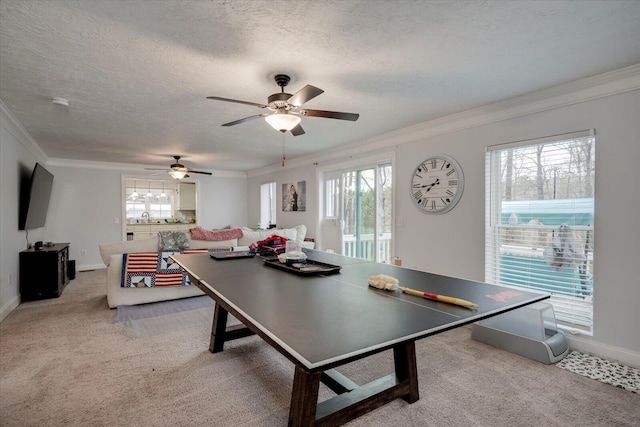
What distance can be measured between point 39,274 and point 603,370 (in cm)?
624

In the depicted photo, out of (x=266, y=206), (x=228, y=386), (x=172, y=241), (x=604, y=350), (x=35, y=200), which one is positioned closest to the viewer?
(x=228, y=386)

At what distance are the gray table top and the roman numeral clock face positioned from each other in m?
1.88

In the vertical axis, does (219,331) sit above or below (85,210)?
below

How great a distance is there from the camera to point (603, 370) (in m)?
2.42

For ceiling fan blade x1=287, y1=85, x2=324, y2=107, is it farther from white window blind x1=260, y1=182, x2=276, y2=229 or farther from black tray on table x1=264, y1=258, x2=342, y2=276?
white window blind x1=260, y1=182, x2=276, y2=229

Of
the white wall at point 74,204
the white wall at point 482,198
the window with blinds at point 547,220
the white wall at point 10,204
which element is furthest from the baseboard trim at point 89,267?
the window with blinds at point 547,220

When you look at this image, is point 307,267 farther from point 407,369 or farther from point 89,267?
point 89,267

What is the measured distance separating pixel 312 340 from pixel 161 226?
8631 millimetres

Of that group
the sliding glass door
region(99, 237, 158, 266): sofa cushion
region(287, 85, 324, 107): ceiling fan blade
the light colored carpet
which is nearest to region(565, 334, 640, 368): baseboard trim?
the light colored carpet

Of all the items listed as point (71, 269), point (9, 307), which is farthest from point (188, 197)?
point (9, 307)

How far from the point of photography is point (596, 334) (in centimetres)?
267

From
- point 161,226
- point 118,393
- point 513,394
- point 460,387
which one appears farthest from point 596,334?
point 161,226

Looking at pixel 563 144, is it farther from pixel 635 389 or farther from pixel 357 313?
pixel 357 313

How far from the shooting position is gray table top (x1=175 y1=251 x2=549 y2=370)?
1031 millimetres
